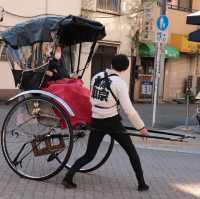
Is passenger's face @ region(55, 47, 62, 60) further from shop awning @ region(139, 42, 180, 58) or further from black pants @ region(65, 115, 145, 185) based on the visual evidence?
shop awning @ region(139, 42, 180, 58)

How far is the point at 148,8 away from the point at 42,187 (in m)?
20.5

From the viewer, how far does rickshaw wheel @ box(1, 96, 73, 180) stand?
25.0 feet

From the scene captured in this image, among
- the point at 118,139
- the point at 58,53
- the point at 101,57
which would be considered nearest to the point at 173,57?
the point at 101,57

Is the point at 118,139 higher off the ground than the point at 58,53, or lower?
lower

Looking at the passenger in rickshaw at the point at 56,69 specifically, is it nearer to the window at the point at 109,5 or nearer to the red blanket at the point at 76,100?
the red blanket at the point at 76,100

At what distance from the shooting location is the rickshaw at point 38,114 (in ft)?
24.9

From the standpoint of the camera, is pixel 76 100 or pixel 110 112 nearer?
pixel 110 112

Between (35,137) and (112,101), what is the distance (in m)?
1.38

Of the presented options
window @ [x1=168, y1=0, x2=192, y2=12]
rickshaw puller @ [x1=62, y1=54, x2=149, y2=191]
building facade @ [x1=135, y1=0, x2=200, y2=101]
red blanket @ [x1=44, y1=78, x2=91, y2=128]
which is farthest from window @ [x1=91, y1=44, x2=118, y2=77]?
rickshaw puller @ [x1=62, y1=54, x2=149, y2=191]

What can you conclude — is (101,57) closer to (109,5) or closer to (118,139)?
(109,5)

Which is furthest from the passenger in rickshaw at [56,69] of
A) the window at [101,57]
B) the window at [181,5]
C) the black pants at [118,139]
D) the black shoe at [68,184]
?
the window at [181,5]

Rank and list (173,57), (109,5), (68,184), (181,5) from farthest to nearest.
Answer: (181,5), (173,57), (109,5), (68,184)

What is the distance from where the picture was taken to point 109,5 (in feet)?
Result: 84.6

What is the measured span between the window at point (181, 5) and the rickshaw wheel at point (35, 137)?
22514 mm
